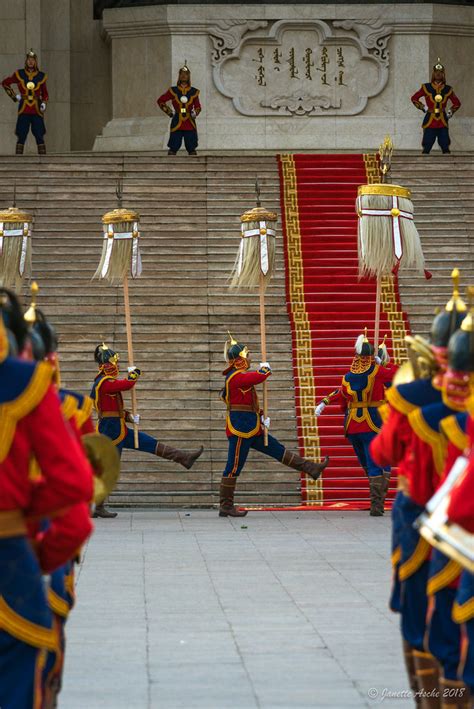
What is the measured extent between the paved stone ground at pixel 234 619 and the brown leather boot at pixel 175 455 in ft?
3.43

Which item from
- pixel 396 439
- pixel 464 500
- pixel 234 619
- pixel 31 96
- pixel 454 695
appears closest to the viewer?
pixel 464 500

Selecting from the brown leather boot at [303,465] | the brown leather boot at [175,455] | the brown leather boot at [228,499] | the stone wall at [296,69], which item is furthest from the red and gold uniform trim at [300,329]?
the stone wall at [296,69]

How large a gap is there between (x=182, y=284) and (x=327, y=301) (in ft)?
5.58

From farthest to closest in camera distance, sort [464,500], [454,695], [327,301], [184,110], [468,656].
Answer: [184,110] < [327,301] < [454,695] < [468,656] < [464,500]

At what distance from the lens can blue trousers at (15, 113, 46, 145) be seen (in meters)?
24.0

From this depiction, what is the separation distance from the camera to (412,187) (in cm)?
2123

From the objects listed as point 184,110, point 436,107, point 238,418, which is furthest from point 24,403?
point 436,107

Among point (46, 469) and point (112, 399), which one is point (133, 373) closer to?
point (112, 399)

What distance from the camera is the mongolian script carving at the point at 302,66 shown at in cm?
2564

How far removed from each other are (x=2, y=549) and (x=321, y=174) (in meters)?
17.3

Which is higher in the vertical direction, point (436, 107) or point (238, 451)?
point (436, 107)

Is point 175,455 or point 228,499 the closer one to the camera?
point 228,499

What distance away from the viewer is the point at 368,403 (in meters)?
14.3

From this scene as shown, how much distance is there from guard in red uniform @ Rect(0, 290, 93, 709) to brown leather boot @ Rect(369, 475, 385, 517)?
9370 mm
